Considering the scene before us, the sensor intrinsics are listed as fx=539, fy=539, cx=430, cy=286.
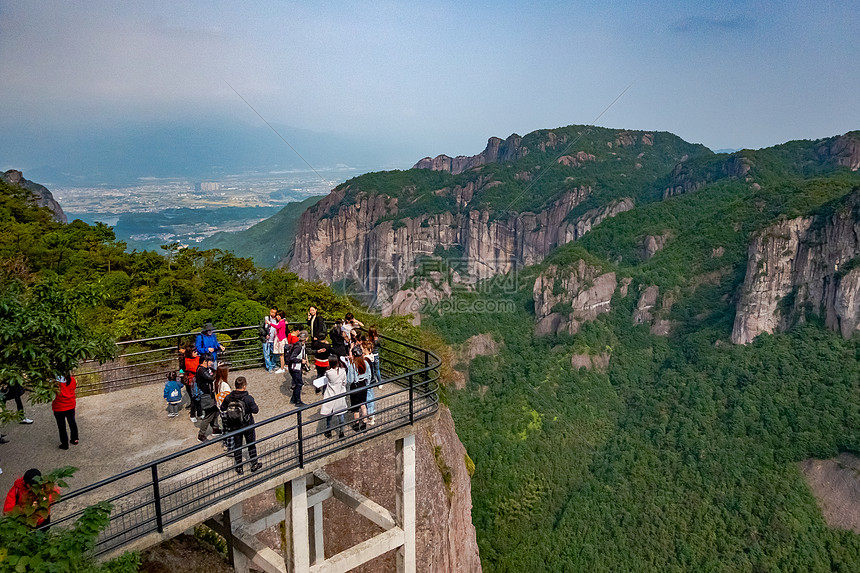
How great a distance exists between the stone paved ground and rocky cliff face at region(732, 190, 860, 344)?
323 ft

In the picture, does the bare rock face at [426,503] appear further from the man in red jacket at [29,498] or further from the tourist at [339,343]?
the man in red jacket at [29,498]

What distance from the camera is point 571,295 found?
111562mm

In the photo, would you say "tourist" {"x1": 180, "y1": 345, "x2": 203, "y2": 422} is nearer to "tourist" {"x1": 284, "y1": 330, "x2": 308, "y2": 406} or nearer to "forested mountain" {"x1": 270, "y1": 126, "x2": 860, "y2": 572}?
"tourist" {"x1": 284, "y1": 330, "x2": 308, "y2": 406}

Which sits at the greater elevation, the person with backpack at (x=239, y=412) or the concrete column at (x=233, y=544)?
the person with backpack at (x=239, y=412)

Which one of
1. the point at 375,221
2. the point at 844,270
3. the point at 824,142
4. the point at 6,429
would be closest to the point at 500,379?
the point at 844,270

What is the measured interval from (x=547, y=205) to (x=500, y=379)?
103 meters

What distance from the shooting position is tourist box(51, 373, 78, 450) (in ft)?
32.6

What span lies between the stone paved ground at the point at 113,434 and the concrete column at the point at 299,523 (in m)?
1.38

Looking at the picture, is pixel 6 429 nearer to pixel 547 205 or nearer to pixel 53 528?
pixel 53 528

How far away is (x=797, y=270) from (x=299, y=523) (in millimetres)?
107139

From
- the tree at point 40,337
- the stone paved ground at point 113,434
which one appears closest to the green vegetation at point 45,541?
the tree at point 40,337

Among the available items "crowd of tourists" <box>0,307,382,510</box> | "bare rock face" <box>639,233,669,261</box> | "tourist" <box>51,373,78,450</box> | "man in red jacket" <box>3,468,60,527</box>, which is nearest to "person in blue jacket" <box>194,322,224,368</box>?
"crowd of tourists" <box>0,307,382,510</box>

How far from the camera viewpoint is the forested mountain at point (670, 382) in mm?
61188

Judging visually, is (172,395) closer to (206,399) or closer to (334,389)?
(206,399)
